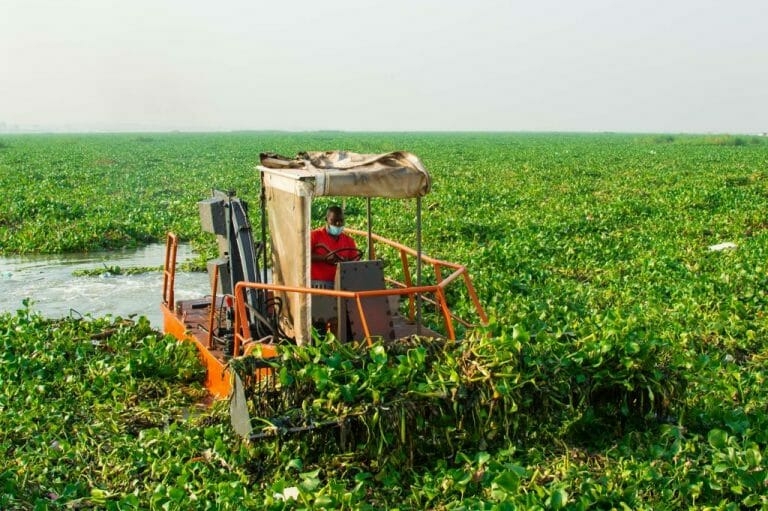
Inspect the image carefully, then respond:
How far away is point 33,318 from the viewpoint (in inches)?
345

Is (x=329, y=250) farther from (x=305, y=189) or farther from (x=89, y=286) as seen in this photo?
(x=89, y=286)

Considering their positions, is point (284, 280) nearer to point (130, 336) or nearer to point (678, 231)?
point (130, 336)

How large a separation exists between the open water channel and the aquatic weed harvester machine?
9.54ft

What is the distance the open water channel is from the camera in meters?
10.7

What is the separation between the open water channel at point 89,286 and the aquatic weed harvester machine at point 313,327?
291 cm

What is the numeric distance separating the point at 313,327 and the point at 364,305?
433mm

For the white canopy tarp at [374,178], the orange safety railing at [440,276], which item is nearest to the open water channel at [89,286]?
the orange safety railing at [440,276]

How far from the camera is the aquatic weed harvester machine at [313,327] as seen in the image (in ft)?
16.6

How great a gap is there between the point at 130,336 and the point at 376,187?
13.4 ft

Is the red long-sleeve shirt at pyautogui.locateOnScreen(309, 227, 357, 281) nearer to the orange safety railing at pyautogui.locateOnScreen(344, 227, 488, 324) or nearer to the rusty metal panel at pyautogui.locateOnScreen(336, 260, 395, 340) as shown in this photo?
the orange safety railing at pyautogui.locateOnScreen(344, 227, 488, 324)

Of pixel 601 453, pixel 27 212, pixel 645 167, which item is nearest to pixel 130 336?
pixel 601 453

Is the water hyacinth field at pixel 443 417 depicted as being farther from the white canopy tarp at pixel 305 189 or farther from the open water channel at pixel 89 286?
the open water channel at pixel 89 286

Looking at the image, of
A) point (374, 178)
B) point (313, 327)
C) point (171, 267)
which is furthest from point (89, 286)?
point (374, 178)

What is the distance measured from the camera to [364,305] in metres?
6.11
